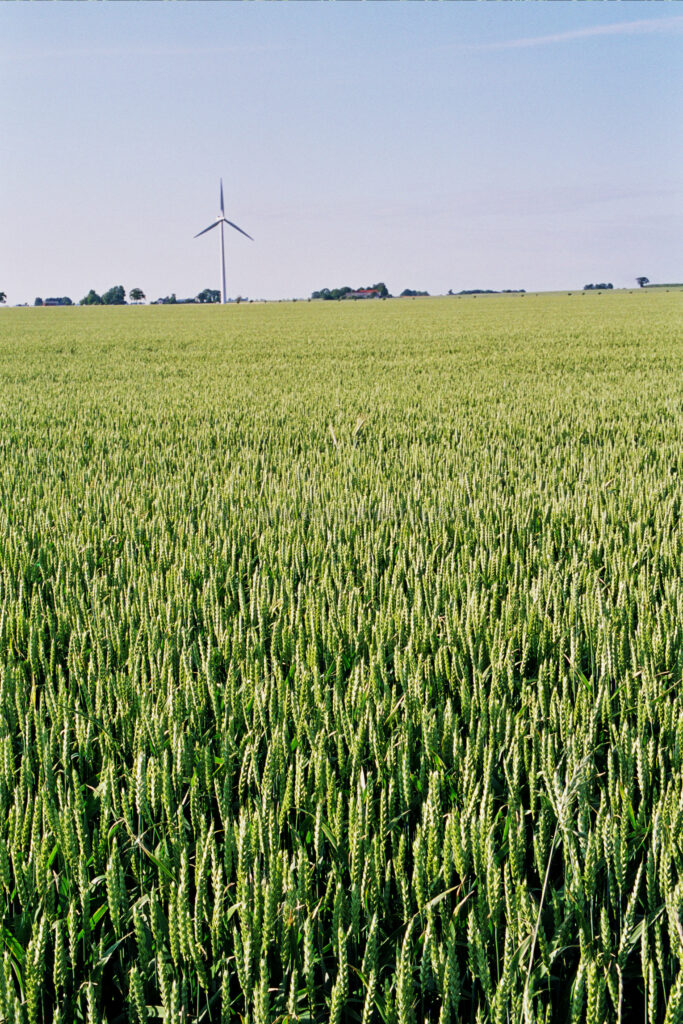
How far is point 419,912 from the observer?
1.32 meters

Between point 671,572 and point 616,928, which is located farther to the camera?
point 671,572

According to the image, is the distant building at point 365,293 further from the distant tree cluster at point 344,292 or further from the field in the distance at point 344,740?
the field in the distance at point 344,740

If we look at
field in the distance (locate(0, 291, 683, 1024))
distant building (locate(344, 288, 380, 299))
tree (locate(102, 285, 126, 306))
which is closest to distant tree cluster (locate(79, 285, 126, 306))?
tree (locate(102, 285, 126, 306))

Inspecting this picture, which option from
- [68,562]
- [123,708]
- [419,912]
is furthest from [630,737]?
[68,562]

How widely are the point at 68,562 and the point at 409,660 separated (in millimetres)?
1892

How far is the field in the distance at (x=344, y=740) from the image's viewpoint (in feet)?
4.17

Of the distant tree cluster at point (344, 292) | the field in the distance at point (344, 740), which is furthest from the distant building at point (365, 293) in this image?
the field in the distance at point (344, 740)

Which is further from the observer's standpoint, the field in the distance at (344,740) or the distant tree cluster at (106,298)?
the distant tree cluster at (106,298)

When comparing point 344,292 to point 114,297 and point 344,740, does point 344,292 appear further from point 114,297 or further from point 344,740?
point 344,740

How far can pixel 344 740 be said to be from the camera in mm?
1889

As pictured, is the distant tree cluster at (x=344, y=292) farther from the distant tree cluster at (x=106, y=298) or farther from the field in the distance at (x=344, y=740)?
the field in the distance at (x=344, y=740)

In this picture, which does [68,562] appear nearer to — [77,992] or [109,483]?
[109,483]

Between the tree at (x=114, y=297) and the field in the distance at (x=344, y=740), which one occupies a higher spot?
the tree at (x=114, y=297)

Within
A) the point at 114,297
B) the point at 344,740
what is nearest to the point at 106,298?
the point at 114,297
